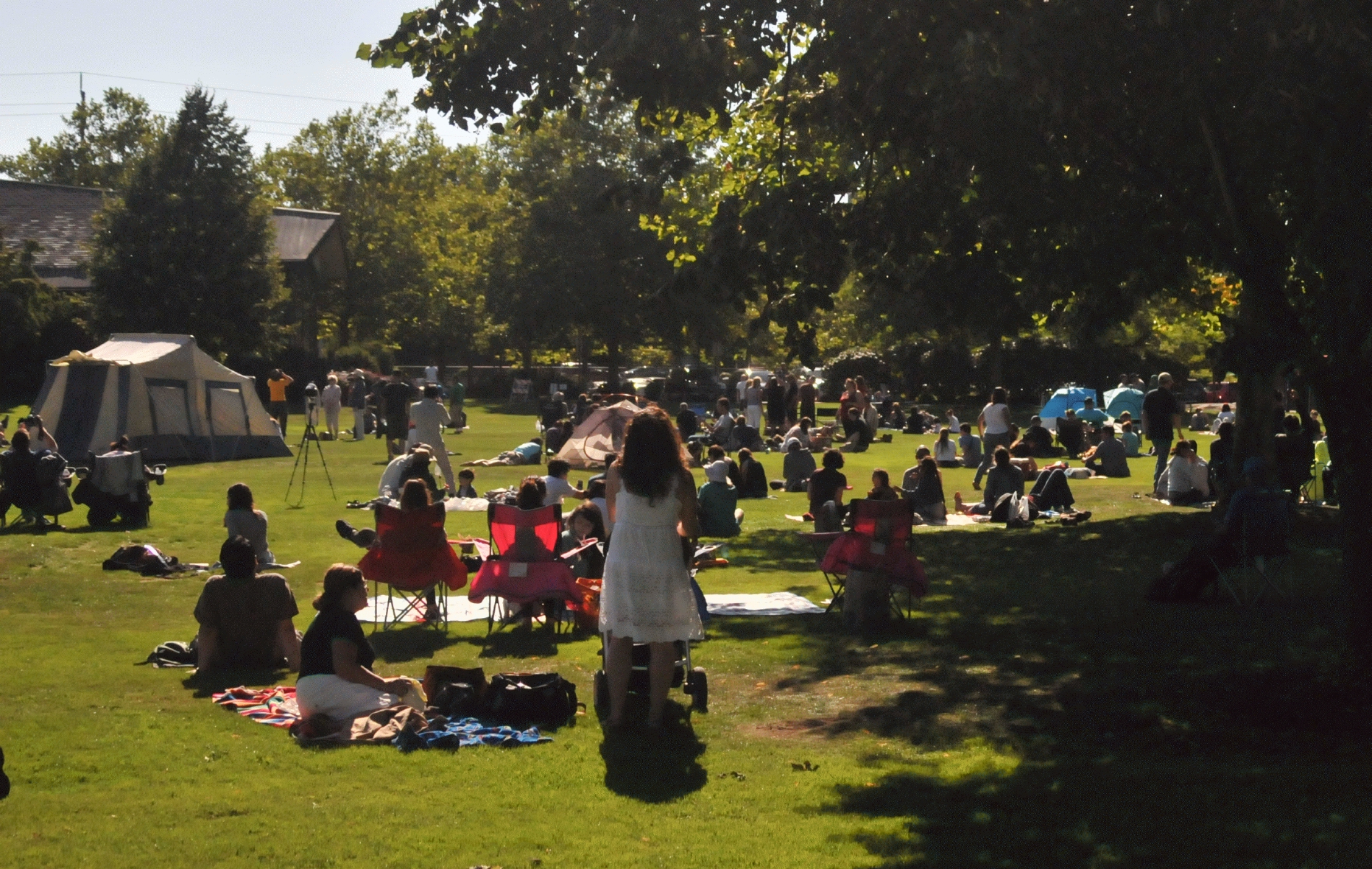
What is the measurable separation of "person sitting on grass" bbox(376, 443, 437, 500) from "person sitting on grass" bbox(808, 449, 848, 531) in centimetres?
414

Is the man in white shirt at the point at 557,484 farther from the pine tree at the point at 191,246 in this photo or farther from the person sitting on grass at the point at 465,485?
the pine tree at the point at 191,246

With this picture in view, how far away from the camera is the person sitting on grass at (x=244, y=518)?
1386 centimetres

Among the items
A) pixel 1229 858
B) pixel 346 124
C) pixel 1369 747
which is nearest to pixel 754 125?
pixel 1369 747

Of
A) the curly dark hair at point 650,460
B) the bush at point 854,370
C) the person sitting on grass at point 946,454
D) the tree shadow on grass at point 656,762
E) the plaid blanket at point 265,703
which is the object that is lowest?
the tree shadow on grass at point 656,762

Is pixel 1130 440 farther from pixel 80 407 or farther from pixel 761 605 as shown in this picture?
pixel 80 407

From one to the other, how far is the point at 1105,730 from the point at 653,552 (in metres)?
2.53

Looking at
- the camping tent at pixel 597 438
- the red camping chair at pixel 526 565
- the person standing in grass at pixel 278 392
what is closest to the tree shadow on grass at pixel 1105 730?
the red camping chair at pixel 526 565

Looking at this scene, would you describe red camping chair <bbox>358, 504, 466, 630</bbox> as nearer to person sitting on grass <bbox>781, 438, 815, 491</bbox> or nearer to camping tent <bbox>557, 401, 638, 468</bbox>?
person sitting on grass <bbox>781, 438, 815, 491</bbox>

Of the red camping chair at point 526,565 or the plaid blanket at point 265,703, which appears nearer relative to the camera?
the plaid blanket at point 265,703

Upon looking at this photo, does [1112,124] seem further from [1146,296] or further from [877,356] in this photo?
[877,356]

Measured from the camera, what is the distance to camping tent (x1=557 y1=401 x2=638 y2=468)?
28.1 m

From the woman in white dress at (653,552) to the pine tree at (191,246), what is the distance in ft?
139

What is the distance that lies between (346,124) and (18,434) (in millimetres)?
65912

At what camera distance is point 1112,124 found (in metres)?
11.6
